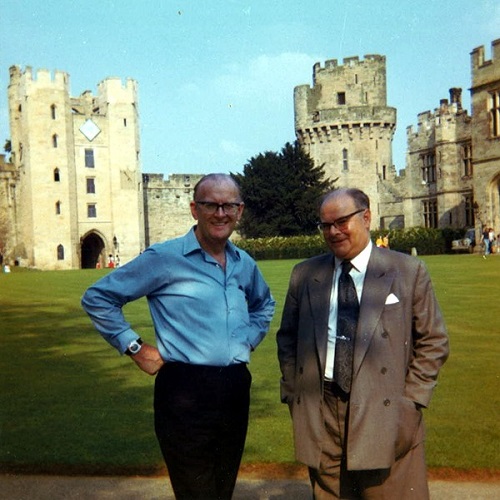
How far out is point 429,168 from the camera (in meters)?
38.9

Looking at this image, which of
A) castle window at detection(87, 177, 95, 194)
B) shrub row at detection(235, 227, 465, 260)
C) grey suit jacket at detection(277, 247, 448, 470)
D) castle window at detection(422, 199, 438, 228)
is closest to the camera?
grey suit jacket at detection(277, 247, 448, 470)

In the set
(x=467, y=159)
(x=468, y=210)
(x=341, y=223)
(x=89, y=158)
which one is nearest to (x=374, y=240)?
(x=468, y=210)

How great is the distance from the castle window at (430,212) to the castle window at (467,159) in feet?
9.96

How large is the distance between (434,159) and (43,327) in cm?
3095

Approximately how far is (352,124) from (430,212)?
1238 cm

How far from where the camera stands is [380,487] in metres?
3.15

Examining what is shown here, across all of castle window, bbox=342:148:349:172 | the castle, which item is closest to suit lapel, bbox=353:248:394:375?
the castle

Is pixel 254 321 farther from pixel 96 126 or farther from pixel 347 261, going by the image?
pixel 96 126

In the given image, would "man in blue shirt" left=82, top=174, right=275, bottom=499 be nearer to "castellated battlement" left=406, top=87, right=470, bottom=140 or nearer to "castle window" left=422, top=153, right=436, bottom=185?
"castellated battlement" left=406, top=87, right=470, bottom=140

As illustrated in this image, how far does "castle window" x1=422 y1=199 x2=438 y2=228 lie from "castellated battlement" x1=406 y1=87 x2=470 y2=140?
405 centimetres

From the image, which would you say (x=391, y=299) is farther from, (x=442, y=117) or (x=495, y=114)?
(x=442, y=117)

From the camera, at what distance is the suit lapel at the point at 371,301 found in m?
3.08

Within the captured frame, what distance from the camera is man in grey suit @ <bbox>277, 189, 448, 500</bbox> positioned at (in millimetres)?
3059

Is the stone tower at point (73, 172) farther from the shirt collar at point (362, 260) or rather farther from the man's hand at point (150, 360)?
the shirt collar at point (362, 260)
